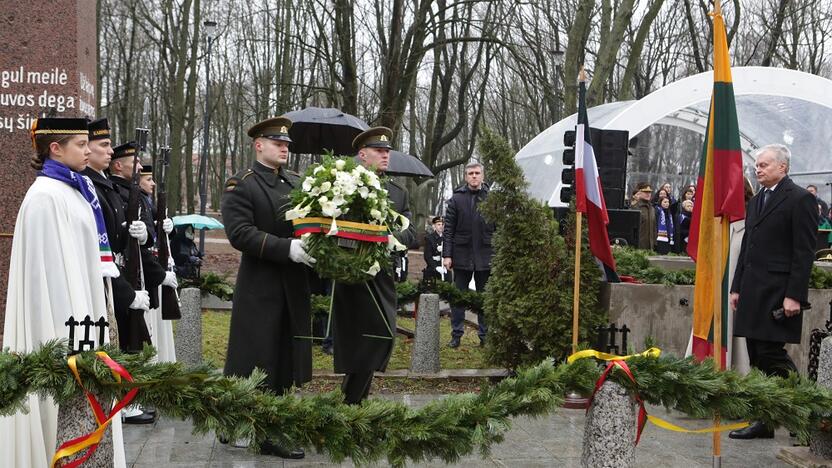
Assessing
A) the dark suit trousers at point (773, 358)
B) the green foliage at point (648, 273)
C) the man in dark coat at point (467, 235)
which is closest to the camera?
the dark suit trousers at point (773, 358)

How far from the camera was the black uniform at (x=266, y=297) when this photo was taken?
19.6 feet

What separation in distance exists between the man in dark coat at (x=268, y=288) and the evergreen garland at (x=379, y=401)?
159 cm

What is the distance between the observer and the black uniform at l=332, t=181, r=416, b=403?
6148mm

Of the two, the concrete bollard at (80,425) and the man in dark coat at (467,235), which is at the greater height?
the man in dark coat at (467,235)

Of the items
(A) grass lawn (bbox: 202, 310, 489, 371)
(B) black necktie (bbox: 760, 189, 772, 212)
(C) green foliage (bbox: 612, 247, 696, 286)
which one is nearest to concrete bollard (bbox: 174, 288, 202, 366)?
(A) grass lawn (bbox: 202, 310, 489, 371)

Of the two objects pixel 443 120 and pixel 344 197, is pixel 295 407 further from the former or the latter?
pixel 443 120

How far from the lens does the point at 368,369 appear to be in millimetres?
6141

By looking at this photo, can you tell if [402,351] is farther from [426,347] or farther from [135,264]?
[135,264]

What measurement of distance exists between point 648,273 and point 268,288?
15.5 ft

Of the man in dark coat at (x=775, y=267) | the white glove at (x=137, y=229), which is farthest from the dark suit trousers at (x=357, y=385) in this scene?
the man in dark coat at (x=775, y=267)

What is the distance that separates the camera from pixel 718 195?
5781mm

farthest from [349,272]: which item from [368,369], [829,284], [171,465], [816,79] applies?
[816,79]

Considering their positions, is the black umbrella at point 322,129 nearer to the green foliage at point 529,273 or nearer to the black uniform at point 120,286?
the green foliage at point 529,273

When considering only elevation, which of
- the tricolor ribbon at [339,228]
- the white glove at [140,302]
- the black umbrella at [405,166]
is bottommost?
the white glove at [140,302]
